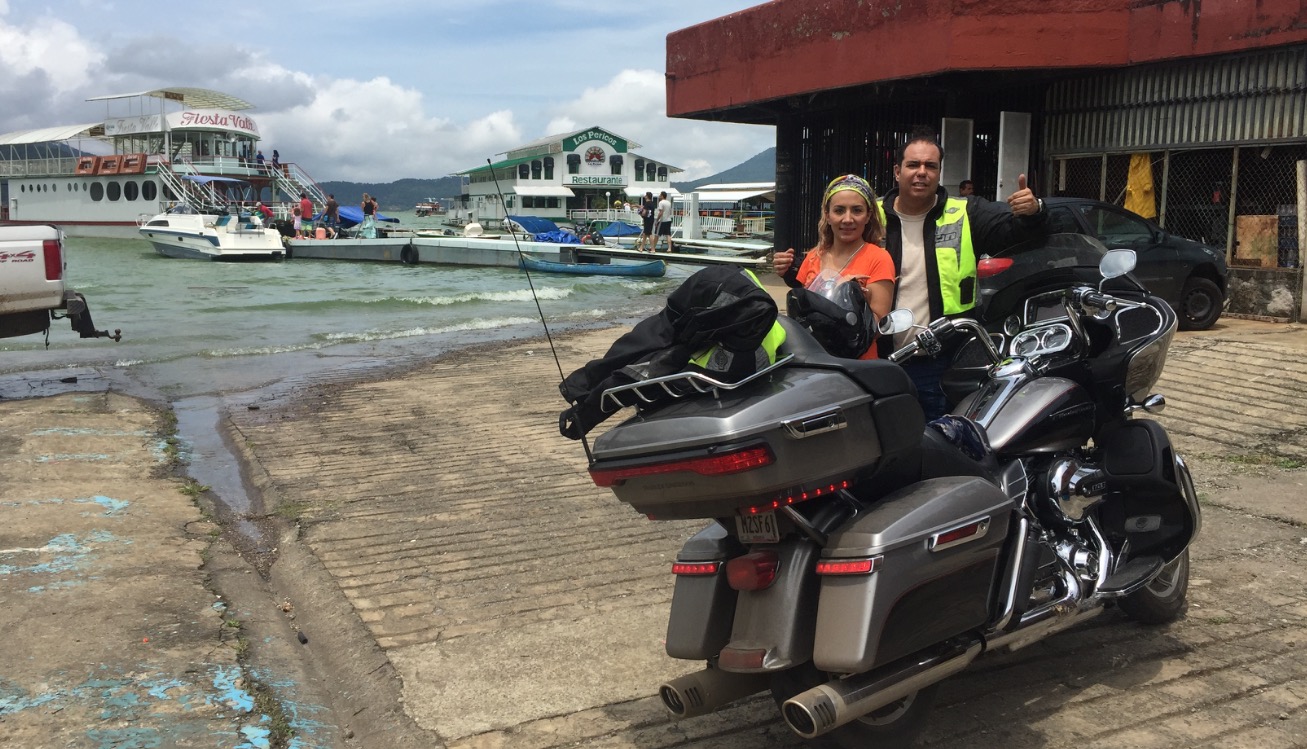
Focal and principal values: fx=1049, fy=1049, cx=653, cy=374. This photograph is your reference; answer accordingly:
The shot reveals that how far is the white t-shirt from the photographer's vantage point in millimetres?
3871

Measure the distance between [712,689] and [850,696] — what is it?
0.42m

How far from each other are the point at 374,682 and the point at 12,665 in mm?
1211

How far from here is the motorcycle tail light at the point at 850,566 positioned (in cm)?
255

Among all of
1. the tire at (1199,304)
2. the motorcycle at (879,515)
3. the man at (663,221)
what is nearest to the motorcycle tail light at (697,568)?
the motorcycle at (879,515)

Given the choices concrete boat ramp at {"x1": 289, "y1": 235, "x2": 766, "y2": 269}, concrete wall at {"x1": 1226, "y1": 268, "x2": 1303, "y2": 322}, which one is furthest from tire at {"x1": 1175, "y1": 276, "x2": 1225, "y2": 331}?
concrete boat ramp at {"x1": 289, "y1": 235, "x2": 766, "y2": 269}

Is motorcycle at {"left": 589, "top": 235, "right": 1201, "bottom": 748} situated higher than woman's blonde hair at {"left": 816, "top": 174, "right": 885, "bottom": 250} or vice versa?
woman's blonde hair at {"left": 816, "top": 174, "right": 885, "bottom": 250}

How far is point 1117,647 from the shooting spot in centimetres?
368

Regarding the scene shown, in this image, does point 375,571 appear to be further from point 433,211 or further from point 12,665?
point 433,211

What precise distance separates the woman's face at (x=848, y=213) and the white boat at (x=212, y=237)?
113 ft

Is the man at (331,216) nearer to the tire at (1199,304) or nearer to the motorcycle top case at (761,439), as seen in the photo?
the tire at (1199,304)

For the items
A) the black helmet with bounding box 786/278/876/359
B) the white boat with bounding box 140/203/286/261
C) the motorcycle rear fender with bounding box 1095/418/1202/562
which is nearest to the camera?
the black helmet with bounding box 786/278/876/359

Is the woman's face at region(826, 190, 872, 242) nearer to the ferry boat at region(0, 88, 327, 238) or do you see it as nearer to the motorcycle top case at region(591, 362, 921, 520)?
the motorcycle top case at region(591, 362, 921, 520)

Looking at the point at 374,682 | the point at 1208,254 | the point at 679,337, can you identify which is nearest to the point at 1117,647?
the point at 679,337

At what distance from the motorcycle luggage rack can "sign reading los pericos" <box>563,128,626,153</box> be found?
66001mm
